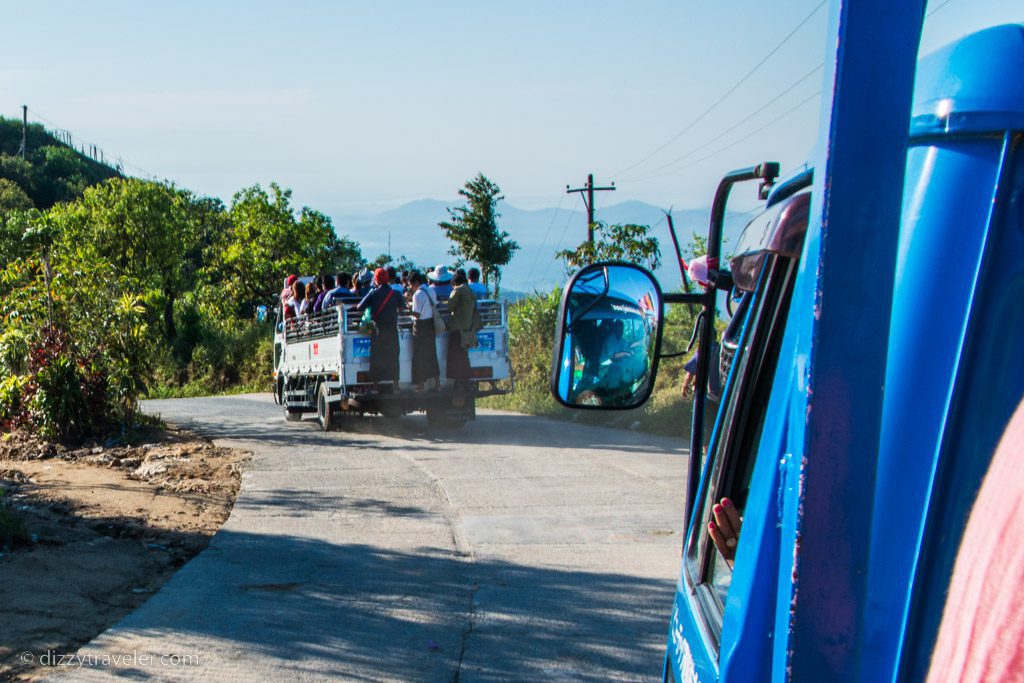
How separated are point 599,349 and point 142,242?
38659 mm

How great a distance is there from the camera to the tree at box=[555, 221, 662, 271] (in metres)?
24.5

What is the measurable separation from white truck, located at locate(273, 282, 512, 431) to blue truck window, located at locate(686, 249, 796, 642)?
12390mm

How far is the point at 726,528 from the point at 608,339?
0.71 metres

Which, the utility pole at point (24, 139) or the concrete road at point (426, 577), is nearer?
the concrete road at point (426, 577)

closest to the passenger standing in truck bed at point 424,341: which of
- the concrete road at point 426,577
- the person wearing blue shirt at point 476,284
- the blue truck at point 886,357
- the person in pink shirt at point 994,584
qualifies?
the person wearing blue shirt at point 476,284

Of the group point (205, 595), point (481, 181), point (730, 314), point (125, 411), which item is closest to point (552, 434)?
point (125, 411)

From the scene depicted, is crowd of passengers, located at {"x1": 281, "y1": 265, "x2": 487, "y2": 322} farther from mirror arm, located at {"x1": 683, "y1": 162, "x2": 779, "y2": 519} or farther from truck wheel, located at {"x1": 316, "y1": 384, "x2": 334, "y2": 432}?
mirror arm, located at {"x1": 683, "y1": 162, "x2": 779, "y2": 519}

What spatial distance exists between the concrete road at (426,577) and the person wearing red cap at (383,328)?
2.20 metres

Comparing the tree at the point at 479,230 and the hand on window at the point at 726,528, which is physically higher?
the tree at the point at 479,230

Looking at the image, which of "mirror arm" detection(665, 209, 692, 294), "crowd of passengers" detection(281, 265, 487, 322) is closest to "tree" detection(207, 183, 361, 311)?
"crowd of passengers" detection(281, 265, 487, 322)

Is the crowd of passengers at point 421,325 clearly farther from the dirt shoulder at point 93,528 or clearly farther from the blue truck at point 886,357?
the blue truck at point 886,357

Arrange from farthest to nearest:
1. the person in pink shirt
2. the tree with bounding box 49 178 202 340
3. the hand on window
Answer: the tree with bounding box 49 178 202 340 < the hand on window < the person in pink shirt

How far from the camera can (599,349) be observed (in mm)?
2682

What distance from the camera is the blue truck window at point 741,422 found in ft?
6.36
